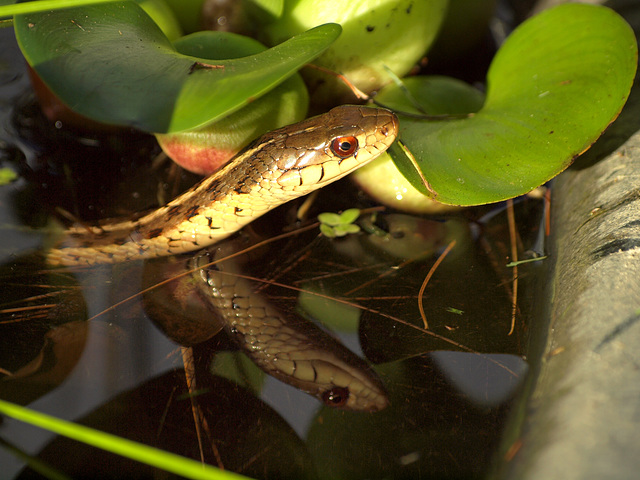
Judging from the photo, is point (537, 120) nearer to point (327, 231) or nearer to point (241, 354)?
point (327, 231)

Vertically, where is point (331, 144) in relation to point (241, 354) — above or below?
above

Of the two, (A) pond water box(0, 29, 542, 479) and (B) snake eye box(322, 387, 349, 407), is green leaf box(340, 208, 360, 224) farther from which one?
(B) snake eye box(322, 387, 349, 407)

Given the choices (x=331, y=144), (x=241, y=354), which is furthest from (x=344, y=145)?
(x=241, y=354)

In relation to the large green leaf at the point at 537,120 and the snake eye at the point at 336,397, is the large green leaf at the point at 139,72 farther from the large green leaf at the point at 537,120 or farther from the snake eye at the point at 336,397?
the snake eye at the point at 336,397

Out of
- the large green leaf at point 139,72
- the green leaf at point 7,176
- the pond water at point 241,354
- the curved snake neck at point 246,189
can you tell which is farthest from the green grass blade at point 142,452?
the green leaf at point 7,176

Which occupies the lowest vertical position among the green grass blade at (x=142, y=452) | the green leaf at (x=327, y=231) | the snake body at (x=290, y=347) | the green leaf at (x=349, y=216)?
the snake body at (x=290, y=347)

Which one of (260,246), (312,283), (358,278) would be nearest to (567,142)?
(358,278)

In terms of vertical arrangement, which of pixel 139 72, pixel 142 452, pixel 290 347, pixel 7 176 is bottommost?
pixel 290 347

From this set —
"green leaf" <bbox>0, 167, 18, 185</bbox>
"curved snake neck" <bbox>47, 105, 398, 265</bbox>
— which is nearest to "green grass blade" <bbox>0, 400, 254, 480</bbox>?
"curved snake neck" <bbox>47, 105, 398, 265</bbox>
